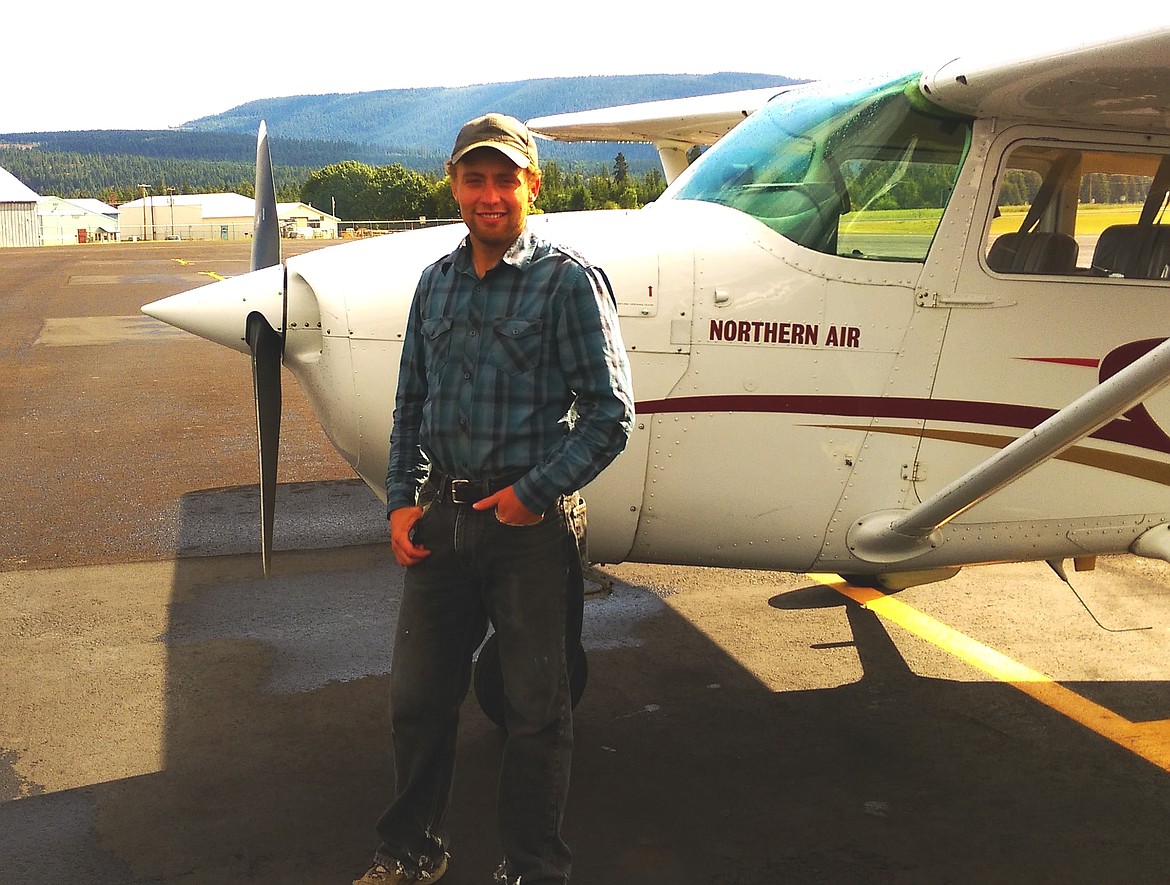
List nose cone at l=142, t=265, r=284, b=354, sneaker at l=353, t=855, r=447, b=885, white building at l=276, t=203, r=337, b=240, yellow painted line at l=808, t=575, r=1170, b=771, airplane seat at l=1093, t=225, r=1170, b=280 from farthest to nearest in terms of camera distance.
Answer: white building at l=276, t=203, r=337, b=240 → yellow painted line at l=808, t=575, r=1170, b=771 → airplane seat at l=1093, t=225, r=1170, b=280 → nose cone at l=142, t=265, r=284, b=354 → sneaker at l=353, t=855, r=447, b=885

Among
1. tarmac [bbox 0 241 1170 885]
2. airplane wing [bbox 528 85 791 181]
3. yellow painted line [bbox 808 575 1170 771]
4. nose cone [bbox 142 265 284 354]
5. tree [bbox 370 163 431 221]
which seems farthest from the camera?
tree [bbox 370 163 431 221]

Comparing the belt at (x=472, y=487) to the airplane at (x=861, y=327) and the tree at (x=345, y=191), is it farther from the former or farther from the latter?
the tree at (x=345, y=191)

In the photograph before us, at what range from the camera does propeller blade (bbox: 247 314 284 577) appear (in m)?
3.52

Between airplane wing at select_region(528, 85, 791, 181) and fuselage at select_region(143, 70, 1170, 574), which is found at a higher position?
airplane wing at select_region(528, 85, 791, 181)

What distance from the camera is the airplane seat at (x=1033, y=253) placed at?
147 inches

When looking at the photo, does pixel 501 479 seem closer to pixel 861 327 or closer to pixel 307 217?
pixel 861 327

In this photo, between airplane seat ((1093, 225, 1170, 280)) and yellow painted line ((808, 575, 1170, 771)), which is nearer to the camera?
airplane seat ((1093, 225, 1170, 280))

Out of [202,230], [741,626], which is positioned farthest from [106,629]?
[202,230]

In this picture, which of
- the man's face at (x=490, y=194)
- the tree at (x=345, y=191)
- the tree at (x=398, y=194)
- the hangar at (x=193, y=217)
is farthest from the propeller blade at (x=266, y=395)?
the hangar at (x=193, y=217)

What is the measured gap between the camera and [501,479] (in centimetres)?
283

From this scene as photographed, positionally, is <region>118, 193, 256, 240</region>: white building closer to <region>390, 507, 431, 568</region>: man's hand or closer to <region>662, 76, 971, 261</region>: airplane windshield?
<region>662, 76, 971, 261</region>: airplane windshield

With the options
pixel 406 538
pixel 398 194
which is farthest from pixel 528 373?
pixel 398 194

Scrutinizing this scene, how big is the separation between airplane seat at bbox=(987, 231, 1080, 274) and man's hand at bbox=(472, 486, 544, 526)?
6.18ft

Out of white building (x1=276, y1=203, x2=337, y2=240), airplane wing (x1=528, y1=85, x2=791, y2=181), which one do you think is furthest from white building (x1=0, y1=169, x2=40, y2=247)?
airplane wing (x1=528, y1=85, x2=791, y2=181)
